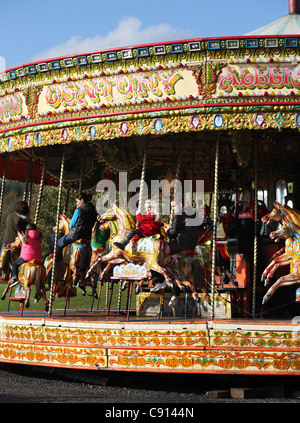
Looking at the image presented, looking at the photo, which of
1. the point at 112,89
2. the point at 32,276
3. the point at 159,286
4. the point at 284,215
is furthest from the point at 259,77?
the point at 32,276

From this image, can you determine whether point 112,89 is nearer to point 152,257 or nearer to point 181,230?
point 181,230

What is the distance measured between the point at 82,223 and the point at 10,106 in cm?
252

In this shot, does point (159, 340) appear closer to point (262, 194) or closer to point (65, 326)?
point (65, 326)

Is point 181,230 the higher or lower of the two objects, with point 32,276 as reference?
higher

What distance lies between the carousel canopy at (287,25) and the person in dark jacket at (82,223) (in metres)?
Result: 5.30

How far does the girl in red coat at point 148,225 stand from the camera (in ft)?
38.0

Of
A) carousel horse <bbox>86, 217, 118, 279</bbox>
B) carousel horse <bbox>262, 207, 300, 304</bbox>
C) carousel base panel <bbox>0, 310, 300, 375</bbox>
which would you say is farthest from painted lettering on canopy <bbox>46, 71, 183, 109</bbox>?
carousel base panel <bbox>0, 310, 300, 375</bbox>

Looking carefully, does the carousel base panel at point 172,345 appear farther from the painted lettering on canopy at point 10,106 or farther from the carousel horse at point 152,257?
the painted lettering on canopy at point 10,106

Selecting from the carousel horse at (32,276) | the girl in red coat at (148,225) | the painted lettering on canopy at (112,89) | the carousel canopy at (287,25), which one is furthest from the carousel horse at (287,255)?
the carousel canopy at (287,25)

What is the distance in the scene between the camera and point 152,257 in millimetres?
11297

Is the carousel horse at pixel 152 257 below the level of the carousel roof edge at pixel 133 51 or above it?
below

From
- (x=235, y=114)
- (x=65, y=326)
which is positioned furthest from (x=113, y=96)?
(x=65, y=326)

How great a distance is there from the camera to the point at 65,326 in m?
11.3

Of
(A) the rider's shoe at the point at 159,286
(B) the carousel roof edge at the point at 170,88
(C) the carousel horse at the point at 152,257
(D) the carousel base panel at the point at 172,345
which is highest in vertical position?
(B) the carousel roof edge at the point at 170,88
